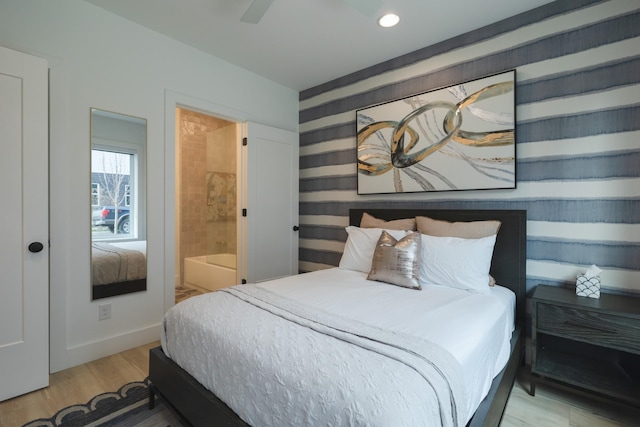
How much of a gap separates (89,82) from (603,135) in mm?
3595

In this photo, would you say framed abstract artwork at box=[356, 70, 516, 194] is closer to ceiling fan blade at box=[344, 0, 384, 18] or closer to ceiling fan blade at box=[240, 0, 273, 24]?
ceiling fan blade at box=[344, 0, 384, 18]

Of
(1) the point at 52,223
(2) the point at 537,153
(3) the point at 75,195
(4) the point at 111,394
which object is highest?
(2) the point at 537,153

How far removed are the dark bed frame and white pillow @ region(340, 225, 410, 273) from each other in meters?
0.41

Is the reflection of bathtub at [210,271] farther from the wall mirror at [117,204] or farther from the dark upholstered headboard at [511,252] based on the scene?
the dark upholstered headboard at [511,252]

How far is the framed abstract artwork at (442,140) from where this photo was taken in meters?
2.30

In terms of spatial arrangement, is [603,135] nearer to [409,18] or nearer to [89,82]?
[409,18]

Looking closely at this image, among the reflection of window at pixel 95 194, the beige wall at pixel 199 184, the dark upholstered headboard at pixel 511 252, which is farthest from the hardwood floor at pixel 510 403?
the beige wall at pixel 199 184

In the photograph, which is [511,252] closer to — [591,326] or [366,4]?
[591,326]

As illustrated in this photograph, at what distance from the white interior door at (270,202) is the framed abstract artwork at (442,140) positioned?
924 millimetres

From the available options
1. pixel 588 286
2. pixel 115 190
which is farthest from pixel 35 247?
pixel 588 286

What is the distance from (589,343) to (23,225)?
11.3 feet

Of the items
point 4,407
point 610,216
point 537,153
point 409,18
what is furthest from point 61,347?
point 610,216

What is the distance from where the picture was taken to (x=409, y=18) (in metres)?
2.33

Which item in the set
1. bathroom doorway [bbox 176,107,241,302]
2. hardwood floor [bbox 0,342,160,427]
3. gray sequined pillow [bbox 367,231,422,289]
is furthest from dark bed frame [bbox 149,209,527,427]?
bathroom doorway [bbox 176,107,241,302]
